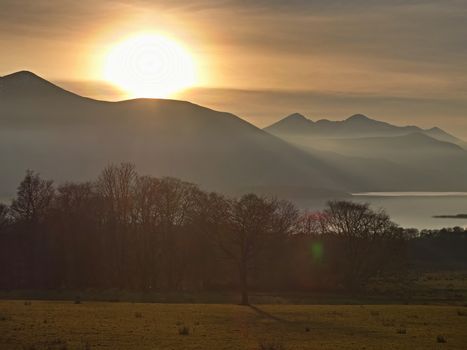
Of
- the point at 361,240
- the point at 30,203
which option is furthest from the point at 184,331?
the point at 361,240

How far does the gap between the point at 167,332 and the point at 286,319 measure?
9096mm

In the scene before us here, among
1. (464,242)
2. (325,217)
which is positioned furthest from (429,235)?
(325,217)

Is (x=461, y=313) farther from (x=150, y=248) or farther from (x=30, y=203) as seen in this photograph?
(x=30, y=203)

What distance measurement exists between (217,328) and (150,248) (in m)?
37.0

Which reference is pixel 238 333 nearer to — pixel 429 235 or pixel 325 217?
pixel 325 217

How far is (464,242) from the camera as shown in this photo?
4756 inches

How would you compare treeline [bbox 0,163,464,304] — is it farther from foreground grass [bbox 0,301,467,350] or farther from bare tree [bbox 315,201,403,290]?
foreground grass [bbox 0,301,467,350]

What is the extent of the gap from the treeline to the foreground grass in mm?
24750

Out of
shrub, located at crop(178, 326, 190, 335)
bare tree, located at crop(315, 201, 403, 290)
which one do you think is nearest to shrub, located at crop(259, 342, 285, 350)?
shrub, located at crop(178, 326, 190, 335)

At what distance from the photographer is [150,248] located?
6675cm

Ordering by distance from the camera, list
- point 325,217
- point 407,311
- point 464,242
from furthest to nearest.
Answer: point 464,242 < point 325,217 < point 407,311

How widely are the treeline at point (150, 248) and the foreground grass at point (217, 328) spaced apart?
81.2 feet

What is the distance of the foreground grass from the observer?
83.8ft

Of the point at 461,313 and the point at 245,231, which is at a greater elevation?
the point at 245,231
